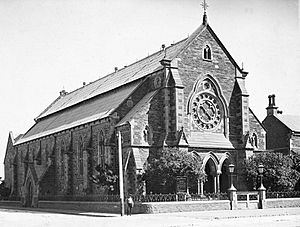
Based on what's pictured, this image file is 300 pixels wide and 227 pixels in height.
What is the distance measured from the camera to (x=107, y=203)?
4741cm

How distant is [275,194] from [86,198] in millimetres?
18715

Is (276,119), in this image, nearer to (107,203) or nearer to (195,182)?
(195,182)

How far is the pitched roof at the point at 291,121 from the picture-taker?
79.1 m

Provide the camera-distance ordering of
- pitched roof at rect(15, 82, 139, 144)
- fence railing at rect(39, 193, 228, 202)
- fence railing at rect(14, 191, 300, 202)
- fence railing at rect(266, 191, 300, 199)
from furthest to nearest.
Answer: pitched roof at rect(15, 82, 139, 144) → fence railing at rect(266, 191, 300, 199) → fence railing at rect(14, 191, 300, 202) → fence railing at rect(39, 193, 228, 202)

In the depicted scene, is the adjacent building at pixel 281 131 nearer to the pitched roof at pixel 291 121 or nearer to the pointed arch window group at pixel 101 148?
the pitched roof at pixel 291 121

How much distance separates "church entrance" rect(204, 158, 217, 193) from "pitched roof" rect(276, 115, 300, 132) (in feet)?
88.3

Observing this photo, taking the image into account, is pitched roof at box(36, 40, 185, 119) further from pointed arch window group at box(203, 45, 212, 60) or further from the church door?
the church door

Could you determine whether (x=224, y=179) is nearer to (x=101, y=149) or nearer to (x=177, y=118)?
(x=177, y=118)

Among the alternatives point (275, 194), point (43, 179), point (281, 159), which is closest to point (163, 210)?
point (275, 194)

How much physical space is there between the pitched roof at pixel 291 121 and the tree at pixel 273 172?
25.2 metres

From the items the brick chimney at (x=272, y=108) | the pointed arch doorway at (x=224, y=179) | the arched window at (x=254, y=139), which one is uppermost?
the brick chimney at (x=272, y=108)

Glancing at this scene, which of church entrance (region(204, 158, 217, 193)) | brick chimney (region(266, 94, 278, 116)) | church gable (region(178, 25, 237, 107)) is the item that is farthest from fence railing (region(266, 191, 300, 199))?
brick chimney (region(266, 94, 278, 116))

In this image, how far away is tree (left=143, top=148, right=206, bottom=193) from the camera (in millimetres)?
48062

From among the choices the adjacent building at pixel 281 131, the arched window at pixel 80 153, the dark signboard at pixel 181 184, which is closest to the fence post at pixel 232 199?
the dark signboard at pixel 181 184
